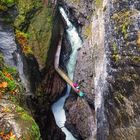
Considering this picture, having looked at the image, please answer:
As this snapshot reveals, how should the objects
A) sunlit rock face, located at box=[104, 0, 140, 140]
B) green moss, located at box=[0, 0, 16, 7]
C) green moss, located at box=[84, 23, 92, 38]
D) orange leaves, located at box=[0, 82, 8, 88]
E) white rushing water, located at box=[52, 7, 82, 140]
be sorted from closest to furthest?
sunlit rock face, located at box=[104, 0, 140, 140]
orange leaves, located at box=[0, 82, 8, 88]
green moss, located at box=[0, 0, 16, 7]
green moss, located at box=[84, 23, 92, 38]
white rushing water, located at box=[52, 7, 82, 140]

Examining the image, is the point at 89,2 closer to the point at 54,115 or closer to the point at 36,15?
the point at 36,15

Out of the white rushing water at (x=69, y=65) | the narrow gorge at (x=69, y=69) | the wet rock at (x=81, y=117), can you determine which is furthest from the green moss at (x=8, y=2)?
the wet rock at (x=81, y=117)

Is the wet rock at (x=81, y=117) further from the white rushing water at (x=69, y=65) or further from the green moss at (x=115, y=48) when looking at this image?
the green moss at (x=115, y=48)

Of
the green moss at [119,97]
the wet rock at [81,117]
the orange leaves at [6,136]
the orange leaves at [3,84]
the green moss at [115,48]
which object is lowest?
the wet rock at [81,117]

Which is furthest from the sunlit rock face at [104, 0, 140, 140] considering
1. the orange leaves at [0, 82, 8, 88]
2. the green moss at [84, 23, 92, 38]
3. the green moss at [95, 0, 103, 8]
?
the green moss at [84, 23, 92, 38]

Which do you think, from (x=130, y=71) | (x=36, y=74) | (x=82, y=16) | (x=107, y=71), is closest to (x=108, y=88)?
(x=107, y=71)

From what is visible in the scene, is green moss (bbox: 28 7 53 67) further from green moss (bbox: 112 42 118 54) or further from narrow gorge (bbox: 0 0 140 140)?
green moss (bbox: 112 42 118 54)

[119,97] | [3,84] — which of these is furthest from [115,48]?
[3,84]

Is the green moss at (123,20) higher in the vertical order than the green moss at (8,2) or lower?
lower
